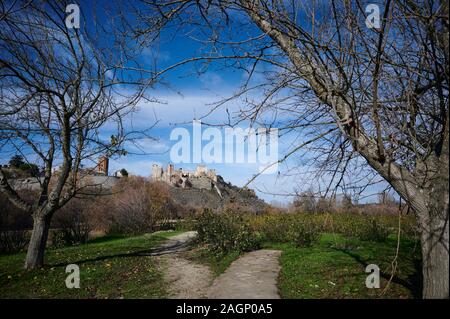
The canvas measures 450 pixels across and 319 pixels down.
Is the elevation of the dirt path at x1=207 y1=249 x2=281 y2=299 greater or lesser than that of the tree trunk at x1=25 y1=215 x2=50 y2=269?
lesser

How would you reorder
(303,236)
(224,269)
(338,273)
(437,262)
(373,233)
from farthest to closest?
(373,233)
(303,236)
(224,269)
(338,273)
(437,262)

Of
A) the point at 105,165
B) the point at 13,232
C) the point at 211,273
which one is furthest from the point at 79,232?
the point at 211,273

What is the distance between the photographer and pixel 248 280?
7.21 metres

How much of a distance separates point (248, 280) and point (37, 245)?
567 cm

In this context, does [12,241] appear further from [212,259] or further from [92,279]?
[212,259]

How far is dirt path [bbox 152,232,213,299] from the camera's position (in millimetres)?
6699

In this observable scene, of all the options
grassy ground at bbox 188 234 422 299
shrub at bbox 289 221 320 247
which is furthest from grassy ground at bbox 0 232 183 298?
shrub at bbox 289 221 320 247

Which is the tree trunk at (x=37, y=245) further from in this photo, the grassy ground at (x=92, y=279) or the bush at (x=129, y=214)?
the bush at (x=129, y=214)

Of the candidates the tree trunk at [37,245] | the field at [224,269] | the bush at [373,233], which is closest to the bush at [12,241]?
the field at [224,269]

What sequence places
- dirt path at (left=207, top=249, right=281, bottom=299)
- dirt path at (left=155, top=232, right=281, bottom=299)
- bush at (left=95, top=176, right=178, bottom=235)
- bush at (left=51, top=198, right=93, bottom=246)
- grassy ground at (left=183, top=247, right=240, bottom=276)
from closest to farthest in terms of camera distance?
dirt path at (left=207, top=249, right=281, bottom=299)
dirt path at (left=155, top=232, right=281, bottom=299)
grassy ground at (left=183, top=247, right=240, bottom=276)
bush at (left=51, top=198, right=93, bottom=246)
bush at (left=95, top=176, right=178, bottom=235)

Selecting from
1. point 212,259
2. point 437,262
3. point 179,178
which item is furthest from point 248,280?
point 179,178

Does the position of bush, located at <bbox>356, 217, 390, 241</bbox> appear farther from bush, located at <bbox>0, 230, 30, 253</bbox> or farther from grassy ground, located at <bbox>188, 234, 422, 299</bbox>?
bush, located at <bbox>0, 230, 30, 253</bbox>

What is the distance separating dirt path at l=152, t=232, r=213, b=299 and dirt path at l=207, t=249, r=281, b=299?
324mm
